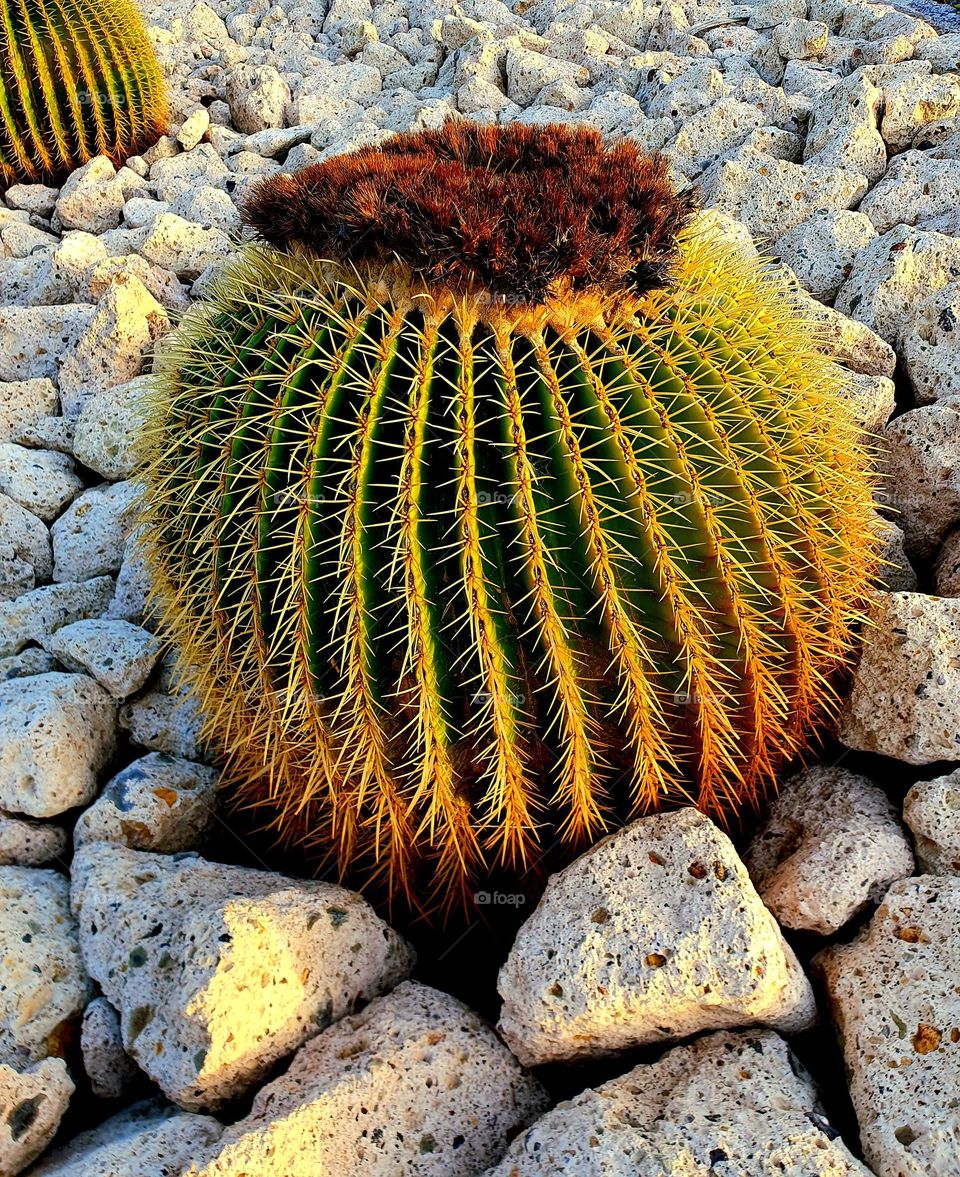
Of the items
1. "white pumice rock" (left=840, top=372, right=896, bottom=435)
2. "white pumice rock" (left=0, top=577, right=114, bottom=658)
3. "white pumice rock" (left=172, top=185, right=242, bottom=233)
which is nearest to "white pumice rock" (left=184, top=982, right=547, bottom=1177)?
"white pumice rock" (left=0, top=577, right=114, bottom=658)

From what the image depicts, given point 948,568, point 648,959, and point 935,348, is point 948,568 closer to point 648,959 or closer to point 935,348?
point 935,348

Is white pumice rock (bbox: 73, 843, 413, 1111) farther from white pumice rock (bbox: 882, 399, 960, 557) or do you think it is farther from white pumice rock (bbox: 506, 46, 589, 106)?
white pumice rock (bbox: 506, 46, 589, 106)

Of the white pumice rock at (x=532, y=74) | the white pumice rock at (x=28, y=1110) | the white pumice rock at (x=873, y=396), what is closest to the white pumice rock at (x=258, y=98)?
the white pumice rock at (x=532, y=74)

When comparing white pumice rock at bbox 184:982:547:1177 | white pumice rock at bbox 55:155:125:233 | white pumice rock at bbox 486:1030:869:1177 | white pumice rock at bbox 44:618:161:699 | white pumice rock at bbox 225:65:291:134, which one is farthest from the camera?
white pumice rock at bbox 225:65:291:134

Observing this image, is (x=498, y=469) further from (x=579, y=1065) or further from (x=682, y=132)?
(x=682, y=132)

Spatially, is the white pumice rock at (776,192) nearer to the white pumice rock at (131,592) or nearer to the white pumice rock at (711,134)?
the white pumice rock at (711,134)

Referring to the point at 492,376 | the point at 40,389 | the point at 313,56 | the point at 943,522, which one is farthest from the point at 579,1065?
the point at 313,56
